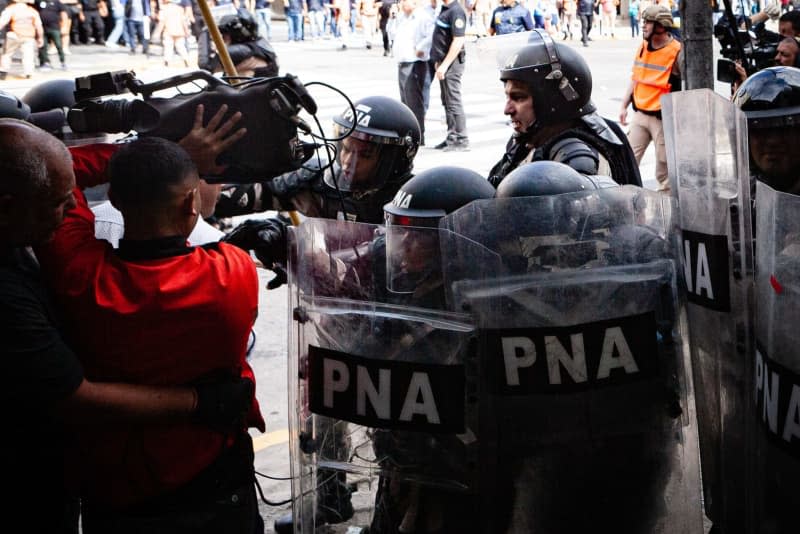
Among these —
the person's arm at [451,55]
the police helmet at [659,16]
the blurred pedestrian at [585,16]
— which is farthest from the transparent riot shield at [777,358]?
the blurred pedestrian at [585,16]

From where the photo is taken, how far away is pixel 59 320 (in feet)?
7.58

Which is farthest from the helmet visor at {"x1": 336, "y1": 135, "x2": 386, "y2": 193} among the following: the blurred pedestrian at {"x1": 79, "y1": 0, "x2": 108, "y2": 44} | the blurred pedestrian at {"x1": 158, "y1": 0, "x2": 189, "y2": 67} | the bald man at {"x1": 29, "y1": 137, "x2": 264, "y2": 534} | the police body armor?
the blurred pedestrian at {"x1": 79, "y1": 0, "x2": 108, "y2": 44}

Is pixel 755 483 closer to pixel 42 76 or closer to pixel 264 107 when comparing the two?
pixel 264 107

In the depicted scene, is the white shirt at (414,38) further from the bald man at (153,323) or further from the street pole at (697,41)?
the bald man at (153,323)

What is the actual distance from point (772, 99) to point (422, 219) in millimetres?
1434

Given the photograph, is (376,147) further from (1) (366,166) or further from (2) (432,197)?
(2) (432,197)

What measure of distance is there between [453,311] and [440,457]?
0.34m

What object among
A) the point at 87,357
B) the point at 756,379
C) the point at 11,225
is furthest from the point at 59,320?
the point at 756,379

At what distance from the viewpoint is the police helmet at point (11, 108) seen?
11.7 feet

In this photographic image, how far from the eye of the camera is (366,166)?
13.5 ft

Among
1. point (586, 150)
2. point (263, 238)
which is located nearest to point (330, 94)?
point (586, 150)

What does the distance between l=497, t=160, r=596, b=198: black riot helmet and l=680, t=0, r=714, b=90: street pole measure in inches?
107

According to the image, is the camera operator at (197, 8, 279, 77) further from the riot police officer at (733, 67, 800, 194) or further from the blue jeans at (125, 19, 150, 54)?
the blue jeans at (125, 19, 150, 54)

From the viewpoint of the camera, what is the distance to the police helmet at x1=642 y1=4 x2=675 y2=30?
8.95 m
